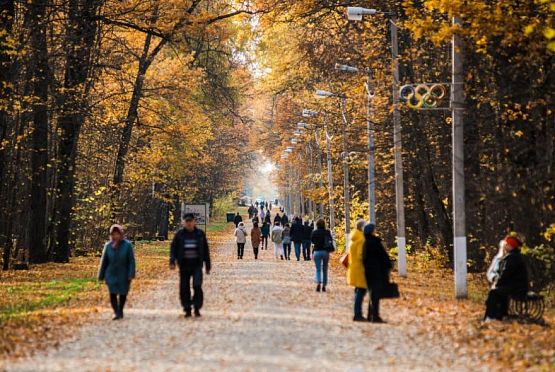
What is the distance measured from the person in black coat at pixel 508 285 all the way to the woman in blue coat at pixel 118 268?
5865 mm

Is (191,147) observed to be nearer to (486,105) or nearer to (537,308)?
(486,105)

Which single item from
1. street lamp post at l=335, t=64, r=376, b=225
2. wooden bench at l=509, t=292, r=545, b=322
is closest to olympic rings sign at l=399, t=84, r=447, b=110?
street lamp post at l=335, t=64, r=376, b=225

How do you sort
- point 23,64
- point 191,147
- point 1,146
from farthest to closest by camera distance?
point 191,147 < point 23,64 < point 1,146

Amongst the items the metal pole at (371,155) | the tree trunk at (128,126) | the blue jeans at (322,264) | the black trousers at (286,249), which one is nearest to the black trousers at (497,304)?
the blue jeans at (322,264)

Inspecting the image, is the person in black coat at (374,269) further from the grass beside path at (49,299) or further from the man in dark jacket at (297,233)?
the man in dark jacket at (297,233)

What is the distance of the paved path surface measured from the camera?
12.5 meters

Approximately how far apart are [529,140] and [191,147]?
27.4m

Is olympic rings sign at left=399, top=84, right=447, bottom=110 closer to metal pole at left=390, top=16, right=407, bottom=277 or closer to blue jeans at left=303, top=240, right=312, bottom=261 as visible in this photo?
metal pole at left=390, top=16, right=407, bottom=277

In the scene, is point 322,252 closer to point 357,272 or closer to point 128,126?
point 357,272

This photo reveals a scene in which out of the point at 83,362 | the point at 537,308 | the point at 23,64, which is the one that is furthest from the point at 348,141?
the point at 83,362

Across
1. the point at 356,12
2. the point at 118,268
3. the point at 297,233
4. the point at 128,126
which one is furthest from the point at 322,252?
the point at 128,126

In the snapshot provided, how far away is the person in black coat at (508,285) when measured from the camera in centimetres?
1738

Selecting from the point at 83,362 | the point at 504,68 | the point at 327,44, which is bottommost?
the point at 83,362

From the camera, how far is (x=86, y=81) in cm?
3600
